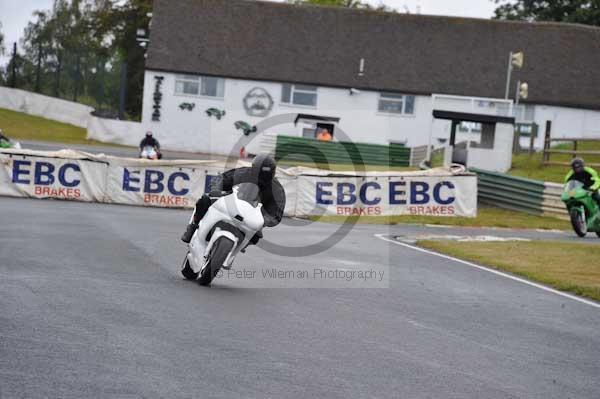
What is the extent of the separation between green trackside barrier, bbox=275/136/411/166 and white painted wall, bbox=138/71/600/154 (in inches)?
446

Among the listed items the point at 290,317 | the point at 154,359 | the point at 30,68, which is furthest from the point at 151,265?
the point at 30,68

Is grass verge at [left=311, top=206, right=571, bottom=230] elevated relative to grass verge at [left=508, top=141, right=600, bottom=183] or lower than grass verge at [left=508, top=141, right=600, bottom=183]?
lower

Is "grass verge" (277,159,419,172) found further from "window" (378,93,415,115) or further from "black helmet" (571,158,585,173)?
"black helmet" (571,158,585,173)

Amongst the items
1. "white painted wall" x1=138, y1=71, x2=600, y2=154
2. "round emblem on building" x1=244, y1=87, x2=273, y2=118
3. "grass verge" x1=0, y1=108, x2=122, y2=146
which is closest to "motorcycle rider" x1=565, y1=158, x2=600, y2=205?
"white painted wall" x1=138, y1=71, x2=600, y2=154

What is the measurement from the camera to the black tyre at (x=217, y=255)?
1137 cm

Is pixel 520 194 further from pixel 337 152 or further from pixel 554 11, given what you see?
pixel 554 11

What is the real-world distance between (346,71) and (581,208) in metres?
37.4

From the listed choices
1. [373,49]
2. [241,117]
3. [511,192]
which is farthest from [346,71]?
[511,192]

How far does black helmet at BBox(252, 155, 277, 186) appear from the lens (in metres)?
11.6

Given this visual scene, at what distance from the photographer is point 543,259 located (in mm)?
19234

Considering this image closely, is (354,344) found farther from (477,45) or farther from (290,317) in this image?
(477,45)

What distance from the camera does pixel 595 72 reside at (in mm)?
60625

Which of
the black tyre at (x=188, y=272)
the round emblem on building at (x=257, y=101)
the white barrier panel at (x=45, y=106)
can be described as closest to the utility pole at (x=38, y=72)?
the white barrier panel at (x=45, y=106)

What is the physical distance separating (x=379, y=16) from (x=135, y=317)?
180 feet
